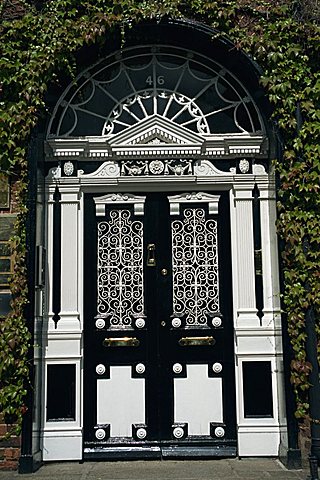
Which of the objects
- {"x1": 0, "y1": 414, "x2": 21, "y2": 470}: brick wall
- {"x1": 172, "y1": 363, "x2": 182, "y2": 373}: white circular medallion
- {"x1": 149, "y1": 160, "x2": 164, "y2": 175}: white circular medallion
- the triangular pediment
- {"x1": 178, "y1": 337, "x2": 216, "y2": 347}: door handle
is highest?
the triangular pediment

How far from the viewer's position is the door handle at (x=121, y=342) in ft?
21.6

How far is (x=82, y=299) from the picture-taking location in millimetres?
6609

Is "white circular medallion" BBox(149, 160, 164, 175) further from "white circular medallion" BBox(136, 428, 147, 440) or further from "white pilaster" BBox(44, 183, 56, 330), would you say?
"white circular medallion" BBox(136, 428, 147, 440)

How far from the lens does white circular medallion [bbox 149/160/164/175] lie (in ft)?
22.1

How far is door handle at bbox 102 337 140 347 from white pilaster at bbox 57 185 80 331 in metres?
0.35

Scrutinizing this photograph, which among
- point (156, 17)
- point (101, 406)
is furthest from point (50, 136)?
point (101, 406)

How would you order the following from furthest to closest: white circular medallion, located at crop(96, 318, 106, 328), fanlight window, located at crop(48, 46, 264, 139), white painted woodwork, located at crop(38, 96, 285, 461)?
1. fanlight window, located at crop(48, 46, 264, 139)
2. white circular medallion, located at crop(96, 318, 106, 328)
3. white painted woodwork, located at crop(38, 96, 285, 461)

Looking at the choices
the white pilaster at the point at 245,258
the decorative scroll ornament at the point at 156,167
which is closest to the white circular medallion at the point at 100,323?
the white pilaster at the point at 245,258

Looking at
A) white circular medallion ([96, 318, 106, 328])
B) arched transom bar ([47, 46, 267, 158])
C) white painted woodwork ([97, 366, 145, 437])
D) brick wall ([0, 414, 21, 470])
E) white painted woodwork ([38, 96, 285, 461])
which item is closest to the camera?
brick wall ([0, 414, 21, 470])

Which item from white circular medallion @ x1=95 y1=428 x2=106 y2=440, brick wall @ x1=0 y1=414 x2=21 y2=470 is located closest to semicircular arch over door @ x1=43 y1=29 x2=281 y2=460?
white circular medallion @ x1=95 y1=428 x2=106 y2=440

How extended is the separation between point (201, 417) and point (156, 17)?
167 inches

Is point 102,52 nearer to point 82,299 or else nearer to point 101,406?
point 82,299

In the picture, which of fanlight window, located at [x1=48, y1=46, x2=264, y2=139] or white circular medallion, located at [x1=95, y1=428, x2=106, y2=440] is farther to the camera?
fanlight window, located at [x1=48, y1=46, x2=264, y2=139]

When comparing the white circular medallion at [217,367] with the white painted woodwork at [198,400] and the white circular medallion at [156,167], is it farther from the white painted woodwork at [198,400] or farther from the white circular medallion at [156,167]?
the white circular medallion at [156,167]
